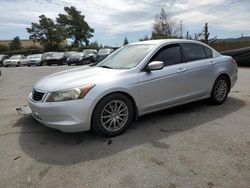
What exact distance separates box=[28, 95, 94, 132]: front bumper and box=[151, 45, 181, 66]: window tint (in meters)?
1.60

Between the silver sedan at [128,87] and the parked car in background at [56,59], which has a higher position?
the silver sedan at [128,87]

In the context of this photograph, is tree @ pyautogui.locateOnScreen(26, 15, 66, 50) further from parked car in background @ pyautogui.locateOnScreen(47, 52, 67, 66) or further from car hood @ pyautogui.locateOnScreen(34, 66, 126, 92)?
car hood @ pyautogui.locateOnScreen(34, 66, 126, 92)

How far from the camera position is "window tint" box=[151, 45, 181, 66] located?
4.91 metres

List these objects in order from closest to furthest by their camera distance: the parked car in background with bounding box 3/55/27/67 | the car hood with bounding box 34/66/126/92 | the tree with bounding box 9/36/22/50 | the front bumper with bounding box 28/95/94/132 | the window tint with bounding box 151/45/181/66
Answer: the front bumper with bounding box 28/95/94/132, the car hood with bounding box 34/66/126/92, the window tint with bounding box 151/45/181/66, the parked car in background with bounding box 3/55/27/67, the tree with bounding box 9/36/22/50

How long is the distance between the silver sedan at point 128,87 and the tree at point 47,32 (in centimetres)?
5180

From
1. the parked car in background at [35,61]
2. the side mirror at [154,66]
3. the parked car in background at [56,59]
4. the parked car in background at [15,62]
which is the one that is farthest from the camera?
the parked car in background at [15,62]

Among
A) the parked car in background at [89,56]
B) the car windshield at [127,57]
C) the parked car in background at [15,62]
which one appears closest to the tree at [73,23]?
the parked car in background at [15,62]

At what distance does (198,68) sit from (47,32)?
177ft

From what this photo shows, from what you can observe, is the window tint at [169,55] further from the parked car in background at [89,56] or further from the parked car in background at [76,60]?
the parked car in background at [89,56]

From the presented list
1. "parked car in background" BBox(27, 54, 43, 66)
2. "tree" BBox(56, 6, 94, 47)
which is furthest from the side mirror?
"tree" BBox(56, 6, 94, 47)

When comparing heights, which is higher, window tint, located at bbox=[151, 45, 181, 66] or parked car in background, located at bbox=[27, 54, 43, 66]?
window tint, located at bbox=[151, 45, 181, 66]

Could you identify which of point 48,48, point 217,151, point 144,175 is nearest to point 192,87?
point 217,151

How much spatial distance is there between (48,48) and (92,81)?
52.9 metres

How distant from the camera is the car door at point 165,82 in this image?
458 centimetres
